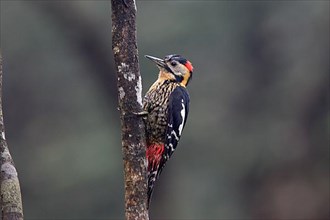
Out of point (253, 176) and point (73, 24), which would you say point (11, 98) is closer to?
point (73, 24)

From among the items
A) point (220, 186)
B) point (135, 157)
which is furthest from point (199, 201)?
point (135, 157)

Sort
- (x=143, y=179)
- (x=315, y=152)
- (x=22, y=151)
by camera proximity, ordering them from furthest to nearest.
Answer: (x=22, y=151)
(x=315, y=152)
(x=143, y=179)

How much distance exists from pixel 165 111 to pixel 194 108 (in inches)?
284

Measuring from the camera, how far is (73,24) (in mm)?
13352

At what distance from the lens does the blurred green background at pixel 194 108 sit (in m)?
13.2

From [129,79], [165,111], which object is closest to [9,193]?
[129,79]

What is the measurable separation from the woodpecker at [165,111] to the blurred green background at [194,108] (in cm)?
665

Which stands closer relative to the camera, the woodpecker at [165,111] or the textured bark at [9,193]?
the textured bark at [9,193]

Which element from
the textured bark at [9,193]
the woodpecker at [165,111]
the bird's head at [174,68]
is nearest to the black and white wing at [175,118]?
the woodpecker at [165,111]

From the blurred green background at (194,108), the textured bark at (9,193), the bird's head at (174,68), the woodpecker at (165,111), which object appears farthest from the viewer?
the blurred green background at (194,108)

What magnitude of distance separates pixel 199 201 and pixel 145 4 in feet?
9.83

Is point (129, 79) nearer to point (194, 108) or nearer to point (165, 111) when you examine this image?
point (165, 111)

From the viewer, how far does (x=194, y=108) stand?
43.4 ft

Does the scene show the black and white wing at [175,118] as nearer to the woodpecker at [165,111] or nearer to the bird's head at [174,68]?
the woodpecker at [165,111]
